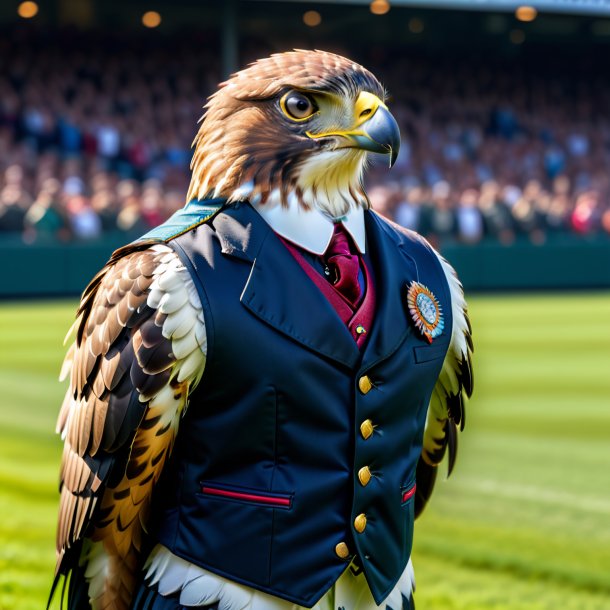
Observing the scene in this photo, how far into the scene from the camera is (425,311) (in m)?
2.59

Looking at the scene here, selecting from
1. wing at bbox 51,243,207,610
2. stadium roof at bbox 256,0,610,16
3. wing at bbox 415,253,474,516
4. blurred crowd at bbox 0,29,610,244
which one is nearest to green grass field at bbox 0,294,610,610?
wing at bbox 415,253,474,516

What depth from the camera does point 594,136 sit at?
30.0 metres

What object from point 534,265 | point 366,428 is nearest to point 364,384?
point 366,428

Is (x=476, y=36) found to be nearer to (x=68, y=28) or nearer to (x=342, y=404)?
(x=68, y=28)

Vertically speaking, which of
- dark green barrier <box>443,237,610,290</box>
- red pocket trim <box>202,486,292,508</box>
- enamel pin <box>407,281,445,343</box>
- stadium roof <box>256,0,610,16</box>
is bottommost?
dark green barrier <box>443,237,610,290</box>

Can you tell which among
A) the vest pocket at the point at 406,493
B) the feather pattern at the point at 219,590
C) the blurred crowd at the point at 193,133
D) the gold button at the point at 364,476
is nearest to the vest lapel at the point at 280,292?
the gold button at the point at 364,476

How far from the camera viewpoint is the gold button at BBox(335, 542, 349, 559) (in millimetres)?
2484

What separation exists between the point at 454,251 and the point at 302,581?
717 inches

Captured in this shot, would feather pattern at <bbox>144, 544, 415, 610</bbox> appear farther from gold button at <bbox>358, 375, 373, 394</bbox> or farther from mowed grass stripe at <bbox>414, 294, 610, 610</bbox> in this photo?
mowed grass stripe at <bbox>414, 294, 610, 610</bbox>

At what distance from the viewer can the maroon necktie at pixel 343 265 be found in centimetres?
253

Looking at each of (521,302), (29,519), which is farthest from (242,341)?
(521,302)

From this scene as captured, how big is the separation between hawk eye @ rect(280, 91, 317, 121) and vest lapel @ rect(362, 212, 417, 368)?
0.30 meters

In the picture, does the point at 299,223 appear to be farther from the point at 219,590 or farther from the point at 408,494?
the point at 219,590

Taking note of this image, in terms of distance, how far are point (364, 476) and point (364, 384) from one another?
0.63 feet
